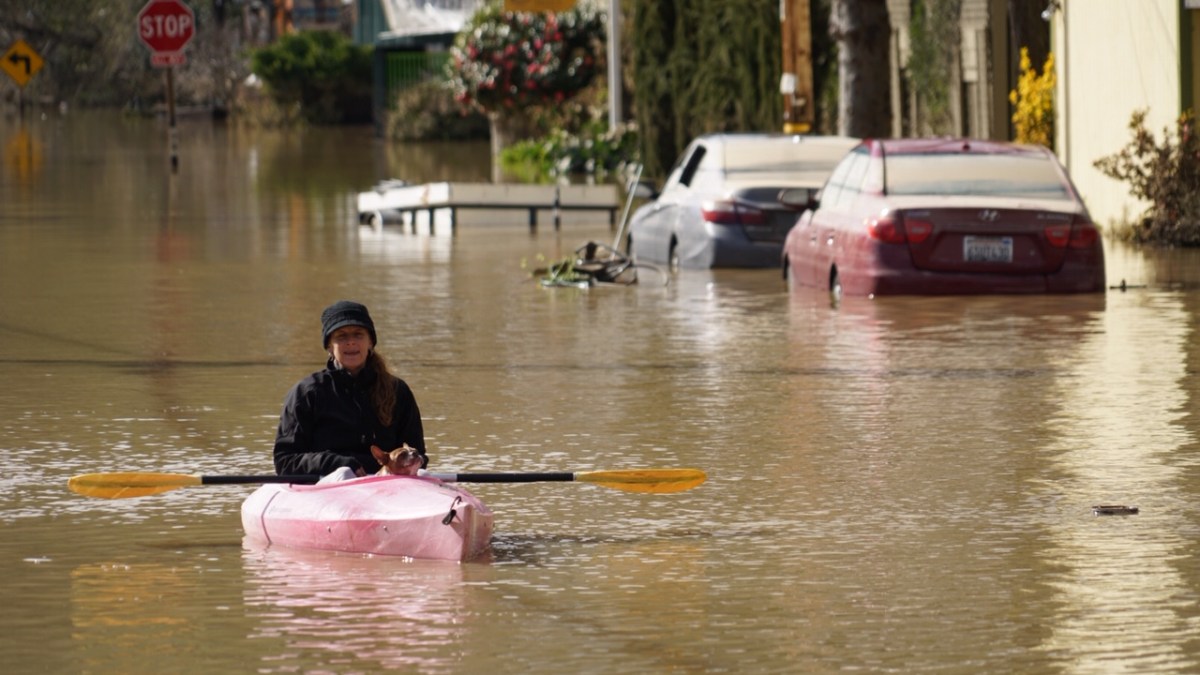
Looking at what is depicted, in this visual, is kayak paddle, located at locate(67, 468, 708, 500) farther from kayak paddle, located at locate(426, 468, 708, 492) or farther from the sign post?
the sign post

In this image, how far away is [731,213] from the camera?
23281 millimetres

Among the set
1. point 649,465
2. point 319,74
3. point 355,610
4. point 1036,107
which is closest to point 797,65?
point 1036,107

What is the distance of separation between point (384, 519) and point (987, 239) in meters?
10.6

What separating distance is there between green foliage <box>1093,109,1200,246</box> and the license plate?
516cm

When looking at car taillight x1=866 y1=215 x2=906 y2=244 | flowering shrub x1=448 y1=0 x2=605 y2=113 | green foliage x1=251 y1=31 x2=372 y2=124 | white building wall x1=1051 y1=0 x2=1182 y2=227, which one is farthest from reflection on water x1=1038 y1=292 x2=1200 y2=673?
green foliage x1=251 y1=31 x2=372 y2=124

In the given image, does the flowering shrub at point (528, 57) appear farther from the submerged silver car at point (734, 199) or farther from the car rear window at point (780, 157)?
the car rear window at point (780, 157)

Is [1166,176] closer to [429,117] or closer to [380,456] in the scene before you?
[380,456]

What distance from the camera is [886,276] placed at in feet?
63.8

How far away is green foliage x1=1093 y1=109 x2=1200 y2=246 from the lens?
2400 centimetres

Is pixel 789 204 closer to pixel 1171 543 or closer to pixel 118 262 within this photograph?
pixel 118 262

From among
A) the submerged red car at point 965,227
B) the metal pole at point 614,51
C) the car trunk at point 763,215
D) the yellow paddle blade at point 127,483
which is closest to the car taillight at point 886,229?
the submerged red car at point 965,227

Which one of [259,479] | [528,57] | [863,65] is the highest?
[528,57]

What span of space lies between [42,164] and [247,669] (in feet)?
145

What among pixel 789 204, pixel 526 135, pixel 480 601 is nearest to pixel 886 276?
pixel 789 204
